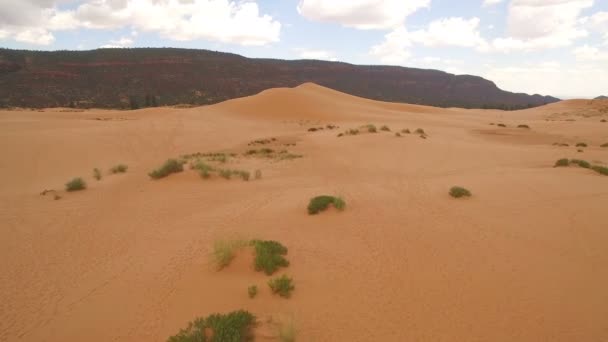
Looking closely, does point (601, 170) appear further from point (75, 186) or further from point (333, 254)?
point (75, 186)

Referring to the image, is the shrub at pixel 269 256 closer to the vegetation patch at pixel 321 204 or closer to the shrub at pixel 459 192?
the vegetation patch at pixel 321 204

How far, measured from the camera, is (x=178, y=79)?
84.3 metres

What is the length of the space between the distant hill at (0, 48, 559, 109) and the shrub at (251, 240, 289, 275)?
52.3 meters

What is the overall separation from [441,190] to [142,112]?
36006 millimetres

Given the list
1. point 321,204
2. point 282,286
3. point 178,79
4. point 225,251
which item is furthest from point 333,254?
point 178,79

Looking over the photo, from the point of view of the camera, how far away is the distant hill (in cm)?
6419

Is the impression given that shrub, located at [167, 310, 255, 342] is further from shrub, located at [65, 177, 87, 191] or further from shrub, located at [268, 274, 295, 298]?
shrub, located at [65, 177, 87, 191]

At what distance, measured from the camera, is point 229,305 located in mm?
5172

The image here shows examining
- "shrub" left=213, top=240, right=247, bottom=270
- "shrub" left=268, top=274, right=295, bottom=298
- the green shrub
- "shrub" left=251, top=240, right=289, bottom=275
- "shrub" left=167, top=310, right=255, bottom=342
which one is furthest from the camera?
the green shrub

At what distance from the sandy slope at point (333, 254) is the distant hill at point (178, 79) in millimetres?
47905

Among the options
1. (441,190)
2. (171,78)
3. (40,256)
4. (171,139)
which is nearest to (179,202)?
(40,256)

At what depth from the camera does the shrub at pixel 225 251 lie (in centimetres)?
613

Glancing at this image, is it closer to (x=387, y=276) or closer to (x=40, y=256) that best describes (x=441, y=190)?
(x=387, y=276)

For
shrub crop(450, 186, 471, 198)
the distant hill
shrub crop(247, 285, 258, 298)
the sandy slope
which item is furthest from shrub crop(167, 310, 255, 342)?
the distant hill
